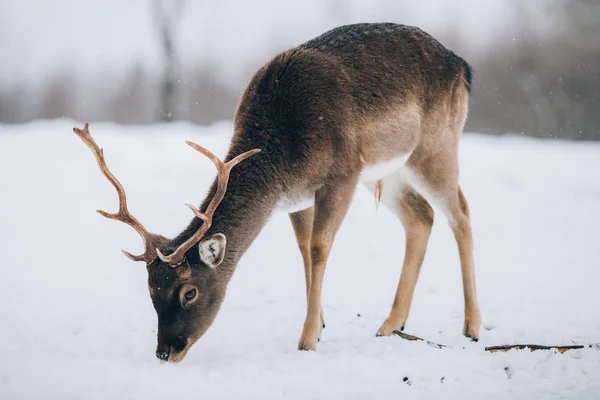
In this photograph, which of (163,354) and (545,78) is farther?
(545,78)

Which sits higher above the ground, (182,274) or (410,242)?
(182,274)

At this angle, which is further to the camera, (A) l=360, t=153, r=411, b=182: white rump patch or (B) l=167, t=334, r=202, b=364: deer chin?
(A) l=360, t=153, r=411, b=182: white rump patch

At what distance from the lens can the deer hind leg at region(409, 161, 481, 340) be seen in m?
5.60

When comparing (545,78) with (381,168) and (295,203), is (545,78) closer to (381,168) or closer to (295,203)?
(381,168)

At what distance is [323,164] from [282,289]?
245cm

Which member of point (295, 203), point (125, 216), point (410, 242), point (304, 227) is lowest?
point (410, 242)

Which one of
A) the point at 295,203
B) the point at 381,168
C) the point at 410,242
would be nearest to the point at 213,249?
the point at 295,203

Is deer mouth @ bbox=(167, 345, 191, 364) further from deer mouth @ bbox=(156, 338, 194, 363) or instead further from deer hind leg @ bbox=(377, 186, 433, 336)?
deer hind leg @ bbox=(377, 186, 433, 336)

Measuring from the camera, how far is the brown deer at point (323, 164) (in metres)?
4.43

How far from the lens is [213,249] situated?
441 cm

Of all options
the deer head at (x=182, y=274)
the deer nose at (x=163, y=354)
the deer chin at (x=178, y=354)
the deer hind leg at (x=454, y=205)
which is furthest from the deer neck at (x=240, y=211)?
the deer hind leg at (x=454, y=205)

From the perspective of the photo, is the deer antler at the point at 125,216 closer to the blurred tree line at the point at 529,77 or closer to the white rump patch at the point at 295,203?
the white rump patch at the point at 295,203

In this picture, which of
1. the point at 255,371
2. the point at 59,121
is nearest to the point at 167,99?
the point at 59,121

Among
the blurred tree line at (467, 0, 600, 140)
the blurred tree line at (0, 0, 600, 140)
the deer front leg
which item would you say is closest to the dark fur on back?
the deer front leg
